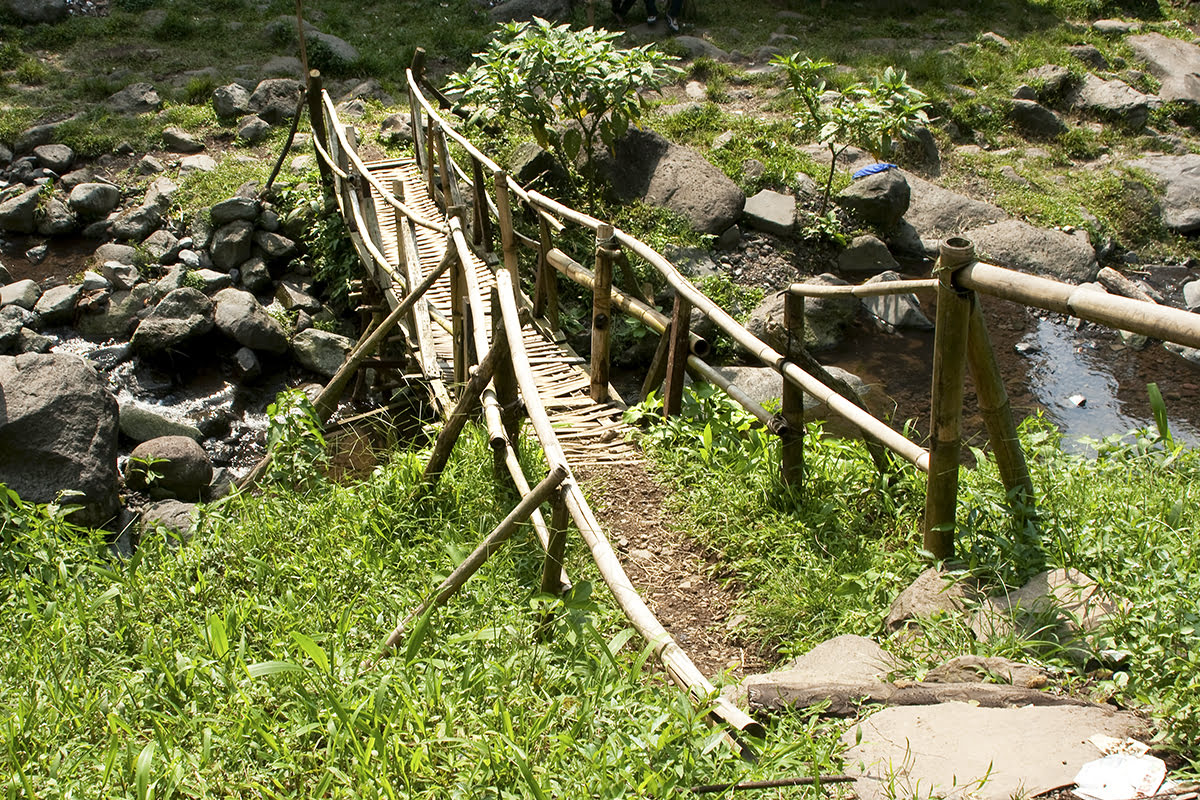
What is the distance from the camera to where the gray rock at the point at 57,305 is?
9172 mm

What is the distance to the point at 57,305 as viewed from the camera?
30.1 feet

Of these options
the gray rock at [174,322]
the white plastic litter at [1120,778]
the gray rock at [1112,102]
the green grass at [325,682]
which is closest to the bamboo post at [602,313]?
the green grass at [325,682]

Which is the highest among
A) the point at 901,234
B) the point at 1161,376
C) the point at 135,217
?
the point at 135,217

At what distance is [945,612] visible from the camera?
3.16 metres

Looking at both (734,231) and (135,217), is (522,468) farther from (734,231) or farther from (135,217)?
(135,217)

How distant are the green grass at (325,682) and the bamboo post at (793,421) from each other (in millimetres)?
1143

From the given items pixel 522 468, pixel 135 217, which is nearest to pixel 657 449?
pixel 522 468

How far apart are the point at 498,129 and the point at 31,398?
625 cm

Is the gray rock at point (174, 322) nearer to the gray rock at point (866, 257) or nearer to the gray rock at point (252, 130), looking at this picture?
the gray rock at point (252, 130)

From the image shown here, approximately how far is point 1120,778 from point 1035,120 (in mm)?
12878

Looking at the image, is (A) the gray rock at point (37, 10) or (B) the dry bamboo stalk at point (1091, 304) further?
(A) the gray rock at point (37, 10)

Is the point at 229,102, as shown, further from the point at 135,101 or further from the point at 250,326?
the point at 250,326

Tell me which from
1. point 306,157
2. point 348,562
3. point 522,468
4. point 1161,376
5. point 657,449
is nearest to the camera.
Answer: point 348,562

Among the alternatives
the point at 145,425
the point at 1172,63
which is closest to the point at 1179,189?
the point at 1172,63
